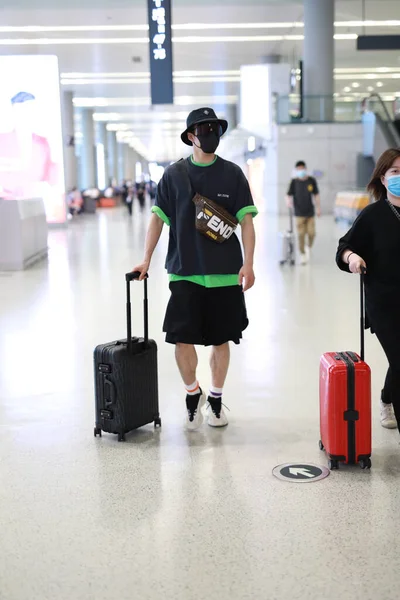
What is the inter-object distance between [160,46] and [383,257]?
43.4 ft

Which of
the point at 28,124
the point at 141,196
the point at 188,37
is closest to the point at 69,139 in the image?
the point at 141,196

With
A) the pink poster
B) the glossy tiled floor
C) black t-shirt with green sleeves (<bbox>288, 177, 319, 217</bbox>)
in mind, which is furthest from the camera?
the pink poster

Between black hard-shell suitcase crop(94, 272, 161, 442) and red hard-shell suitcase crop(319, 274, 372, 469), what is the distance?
1.07 m

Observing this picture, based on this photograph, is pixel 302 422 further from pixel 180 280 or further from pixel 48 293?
pixel 48 293

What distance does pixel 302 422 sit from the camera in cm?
468

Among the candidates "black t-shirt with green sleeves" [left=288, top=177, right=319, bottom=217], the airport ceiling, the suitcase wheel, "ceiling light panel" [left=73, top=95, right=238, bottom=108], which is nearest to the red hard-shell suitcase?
the suitcase wheel

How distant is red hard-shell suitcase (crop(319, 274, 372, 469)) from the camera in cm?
376

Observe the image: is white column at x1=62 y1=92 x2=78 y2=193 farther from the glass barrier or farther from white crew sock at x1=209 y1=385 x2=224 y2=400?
white crew sock at x1=209 y1=385 x2=224 y2=400

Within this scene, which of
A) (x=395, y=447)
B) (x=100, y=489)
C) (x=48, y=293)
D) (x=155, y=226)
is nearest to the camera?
(x=100, y=489)

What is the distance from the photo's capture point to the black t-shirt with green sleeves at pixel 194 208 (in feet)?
14.1

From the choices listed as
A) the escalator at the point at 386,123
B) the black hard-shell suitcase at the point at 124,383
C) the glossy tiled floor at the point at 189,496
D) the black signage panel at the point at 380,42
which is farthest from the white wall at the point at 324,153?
the black hard-shell suitcase at the point at 124,383

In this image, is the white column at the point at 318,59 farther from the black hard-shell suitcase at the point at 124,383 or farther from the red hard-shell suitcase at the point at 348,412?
the red hard-shell suitcase at the point at 348,412

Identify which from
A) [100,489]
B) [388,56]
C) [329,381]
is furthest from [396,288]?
[388,56]

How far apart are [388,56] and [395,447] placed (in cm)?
3410
